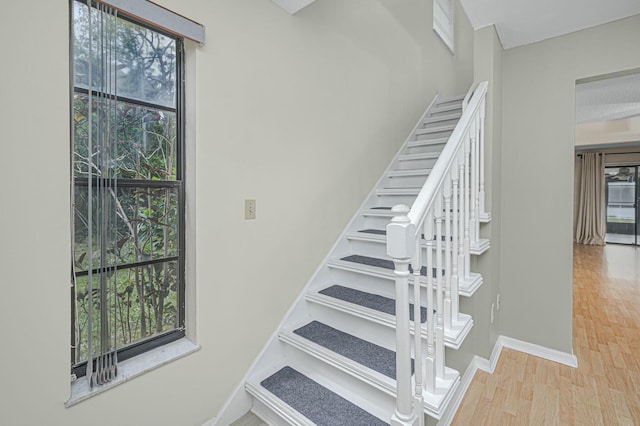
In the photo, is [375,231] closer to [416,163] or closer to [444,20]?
[416,163]

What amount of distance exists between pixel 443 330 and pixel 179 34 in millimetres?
1783

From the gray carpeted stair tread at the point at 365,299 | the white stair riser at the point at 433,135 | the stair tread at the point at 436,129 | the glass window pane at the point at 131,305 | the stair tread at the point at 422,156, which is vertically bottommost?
the gray carpeted stair tread at the point at 365,299

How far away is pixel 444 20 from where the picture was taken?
4605mm

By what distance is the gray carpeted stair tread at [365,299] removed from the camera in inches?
72.7

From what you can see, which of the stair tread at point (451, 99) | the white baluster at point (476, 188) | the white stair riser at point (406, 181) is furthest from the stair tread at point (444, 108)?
the white baluster at point (476, 188)

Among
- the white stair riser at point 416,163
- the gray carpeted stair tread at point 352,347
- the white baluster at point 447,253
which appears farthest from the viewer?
the white stair riser at point 416,163

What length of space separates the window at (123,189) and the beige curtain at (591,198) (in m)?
10.1

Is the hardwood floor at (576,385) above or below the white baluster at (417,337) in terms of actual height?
below

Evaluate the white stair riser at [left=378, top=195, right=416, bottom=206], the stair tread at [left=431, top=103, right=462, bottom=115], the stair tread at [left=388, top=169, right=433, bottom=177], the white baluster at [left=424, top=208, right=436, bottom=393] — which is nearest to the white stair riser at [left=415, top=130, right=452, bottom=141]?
the stair tread at [left=431, top=103, right=462, bottom=115]

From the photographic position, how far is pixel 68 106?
1154 millimetres

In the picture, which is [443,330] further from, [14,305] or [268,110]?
[14,305]

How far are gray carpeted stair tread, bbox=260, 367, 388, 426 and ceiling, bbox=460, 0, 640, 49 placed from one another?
2.60 metres

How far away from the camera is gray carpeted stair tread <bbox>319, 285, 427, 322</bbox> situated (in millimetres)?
1847

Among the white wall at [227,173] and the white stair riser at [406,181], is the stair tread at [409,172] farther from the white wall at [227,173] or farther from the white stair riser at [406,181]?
the white wall at [227,173]
